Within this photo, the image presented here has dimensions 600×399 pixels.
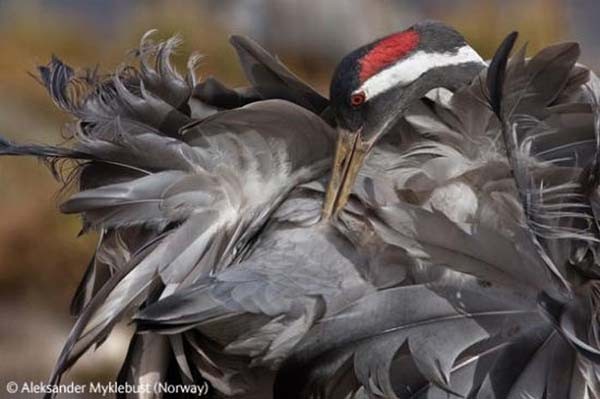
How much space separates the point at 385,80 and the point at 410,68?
0.05 meters

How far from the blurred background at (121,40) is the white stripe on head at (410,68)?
0.77m

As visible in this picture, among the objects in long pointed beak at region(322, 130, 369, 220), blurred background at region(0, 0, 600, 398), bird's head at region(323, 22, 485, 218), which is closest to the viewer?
long pointed beak at region(322, 130, 369, 220)

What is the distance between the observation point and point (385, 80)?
5.00 feet

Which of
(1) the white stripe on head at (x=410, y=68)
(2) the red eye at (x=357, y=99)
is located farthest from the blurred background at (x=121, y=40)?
(2) the red eye at (x=357, y=99)

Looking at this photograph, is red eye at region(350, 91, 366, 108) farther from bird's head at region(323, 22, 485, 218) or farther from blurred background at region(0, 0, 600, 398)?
blurred background at region(0, 0, 600, 398)

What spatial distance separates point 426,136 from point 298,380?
0.98 feet

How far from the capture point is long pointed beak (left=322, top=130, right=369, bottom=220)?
1.34 meters

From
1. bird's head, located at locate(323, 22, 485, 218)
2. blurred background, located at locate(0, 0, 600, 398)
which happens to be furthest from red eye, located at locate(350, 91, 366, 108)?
blurred background, located at locate(0, 0, 600, 398)

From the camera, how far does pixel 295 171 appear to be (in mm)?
1388

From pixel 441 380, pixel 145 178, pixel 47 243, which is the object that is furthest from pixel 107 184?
pixel 47 243

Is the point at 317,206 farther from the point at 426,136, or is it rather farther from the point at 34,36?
the point at 34,36

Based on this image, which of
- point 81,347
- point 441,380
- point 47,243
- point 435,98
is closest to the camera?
point 441,380

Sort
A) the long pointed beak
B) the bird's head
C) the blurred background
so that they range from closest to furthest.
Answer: the long pointed beak, the bird's head, the blurred background

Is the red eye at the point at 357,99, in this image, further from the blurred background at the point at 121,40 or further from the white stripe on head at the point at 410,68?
the blurred background at the point at 121,40
